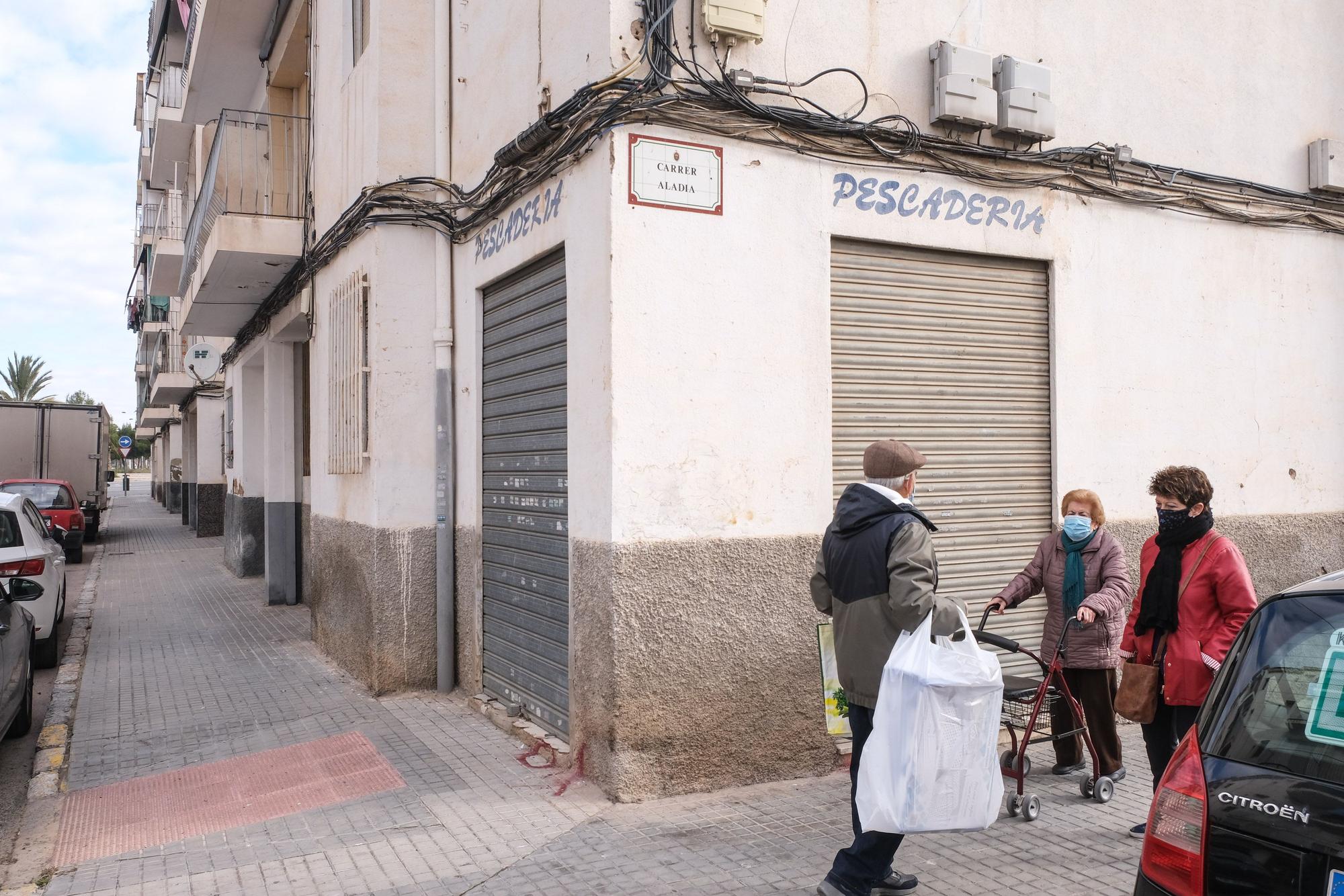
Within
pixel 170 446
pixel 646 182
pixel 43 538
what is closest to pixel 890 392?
pixel 646 182

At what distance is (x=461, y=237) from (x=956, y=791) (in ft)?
18.3

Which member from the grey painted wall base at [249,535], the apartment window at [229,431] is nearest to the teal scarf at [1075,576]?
the grey painted wall base at [249,535]

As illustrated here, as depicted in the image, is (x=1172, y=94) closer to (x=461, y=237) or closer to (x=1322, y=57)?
(x=1322, y=57)

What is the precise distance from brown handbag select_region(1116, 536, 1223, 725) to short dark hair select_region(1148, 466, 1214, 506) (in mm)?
197

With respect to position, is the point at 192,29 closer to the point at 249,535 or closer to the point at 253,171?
the point at 253,171

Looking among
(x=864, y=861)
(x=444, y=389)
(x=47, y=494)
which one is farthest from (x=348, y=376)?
(x=47, y=494)

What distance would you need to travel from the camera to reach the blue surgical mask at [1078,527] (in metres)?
5.44

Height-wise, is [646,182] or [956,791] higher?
[646,182]

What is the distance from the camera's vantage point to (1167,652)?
4.62m

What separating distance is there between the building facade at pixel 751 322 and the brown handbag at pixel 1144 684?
1669 millimetres

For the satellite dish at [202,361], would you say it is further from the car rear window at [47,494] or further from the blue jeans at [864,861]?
the blue jeans at [864,861]

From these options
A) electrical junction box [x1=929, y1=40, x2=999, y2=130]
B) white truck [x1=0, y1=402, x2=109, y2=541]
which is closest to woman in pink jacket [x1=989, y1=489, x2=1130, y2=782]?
electrical junction box [x1=929, y1=40, x2=999, y2=130]

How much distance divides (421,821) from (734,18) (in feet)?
14.8

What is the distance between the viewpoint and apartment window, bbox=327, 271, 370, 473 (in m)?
7.99
